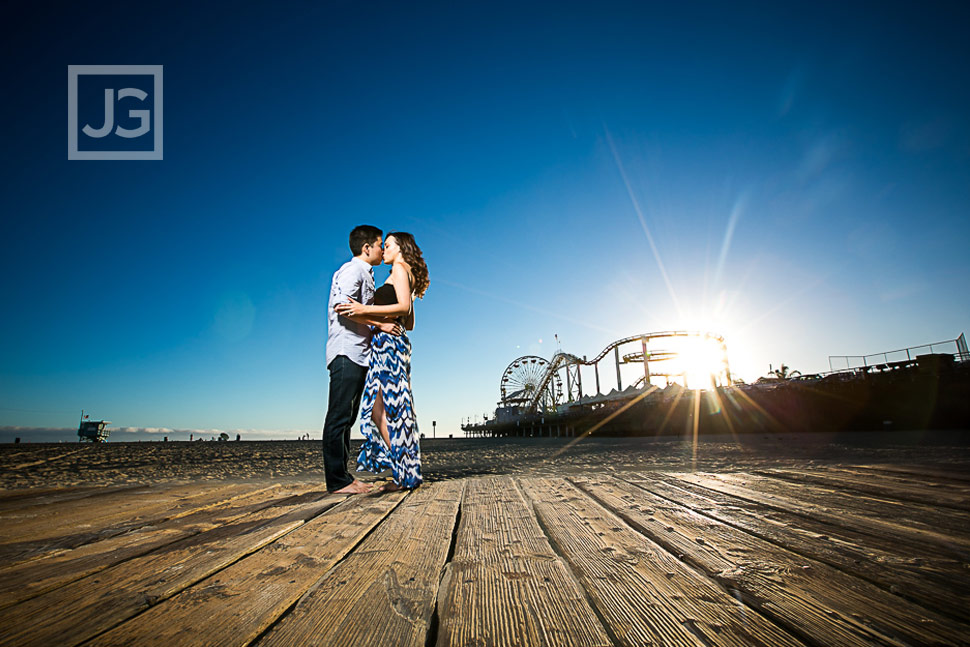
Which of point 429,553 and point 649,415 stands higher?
point 429,553

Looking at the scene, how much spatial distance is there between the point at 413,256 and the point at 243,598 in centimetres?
224

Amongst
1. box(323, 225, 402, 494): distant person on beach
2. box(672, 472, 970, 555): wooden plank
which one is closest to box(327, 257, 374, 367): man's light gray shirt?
box(323, 225, 402, 494): distant person on beach

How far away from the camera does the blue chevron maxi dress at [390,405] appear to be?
246cm

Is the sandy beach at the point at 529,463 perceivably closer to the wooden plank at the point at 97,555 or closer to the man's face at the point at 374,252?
the man's face at the point at 374,252

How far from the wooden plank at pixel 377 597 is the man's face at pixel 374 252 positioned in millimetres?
1817

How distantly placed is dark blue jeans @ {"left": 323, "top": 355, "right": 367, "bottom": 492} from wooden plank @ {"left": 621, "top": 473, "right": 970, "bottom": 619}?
5.58ft

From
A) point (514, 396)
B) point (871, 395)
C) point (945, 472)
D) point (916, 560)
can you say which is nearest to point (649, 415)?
point (871, 395)

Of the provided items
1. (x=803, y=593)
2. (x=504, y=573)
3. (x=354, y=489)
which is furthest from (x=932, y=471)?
(x=354, y=489)

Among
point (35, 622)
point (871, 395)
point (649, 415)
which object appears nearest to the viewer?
point (35, 622)

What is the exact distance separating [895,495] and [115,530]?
9.07 feet

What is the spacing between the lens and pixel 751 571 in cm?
86

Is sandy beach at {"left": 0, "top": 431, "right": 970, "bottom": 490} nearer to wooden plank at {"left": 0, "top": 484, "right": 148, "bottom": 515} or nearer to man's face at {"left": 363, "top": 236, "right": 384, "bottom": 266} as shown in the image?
wooden plank at {"left": 0, "top": 484, "right": 148, "bottom": 515}

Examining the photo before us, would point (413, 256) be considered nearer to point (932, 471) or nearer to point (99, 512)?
point (99, 512)

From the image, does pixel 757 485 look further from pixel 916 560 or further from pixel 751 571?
pixel 751 571
